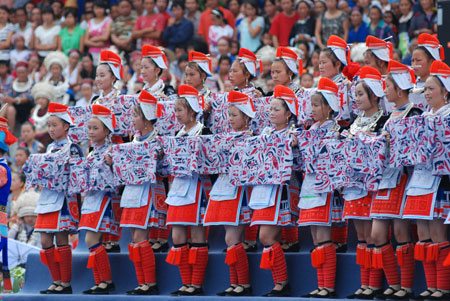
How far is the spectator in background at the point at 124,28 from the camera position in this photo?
1398cm

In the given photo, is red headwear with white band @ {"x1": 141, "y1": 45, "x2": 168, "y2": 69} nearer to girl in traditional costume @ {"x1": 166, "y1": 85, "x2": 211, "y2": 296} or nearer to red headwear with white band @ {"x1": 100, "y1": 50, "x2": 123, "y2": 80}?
red headwear with white band @ {"x1": 100, "y1": 50, "x2": 123, "y2": 80}

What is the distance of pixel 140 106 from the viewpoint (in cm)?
810

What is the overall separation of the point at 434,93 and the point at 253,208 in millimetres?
1814

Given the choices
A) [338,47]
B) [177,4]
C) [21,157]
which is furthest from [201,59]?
[177,4]

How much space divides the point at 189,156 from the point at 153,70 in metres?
1.53

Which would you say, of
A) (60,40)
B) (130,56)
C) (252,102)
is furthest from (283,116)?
(60,40)

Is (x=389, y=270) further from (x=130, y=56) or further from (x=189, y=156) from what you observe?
(x=130, y=56)

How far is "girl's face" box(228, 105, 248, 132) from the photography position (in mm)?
7664

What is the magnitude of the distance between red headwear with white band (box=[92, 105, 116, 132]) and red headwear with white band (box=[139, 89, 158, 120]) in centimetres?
38

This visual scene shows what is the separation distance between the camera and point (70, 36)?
14.5 metres

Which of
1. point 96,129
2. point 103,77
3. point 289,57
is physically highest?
point 289,57

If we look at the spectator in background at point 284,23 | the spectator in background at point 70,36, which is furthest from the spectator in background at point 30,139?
the spectator in background at point 284,23

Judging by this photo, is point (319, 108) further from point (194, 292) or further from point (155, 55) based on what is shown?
point (155, 55)

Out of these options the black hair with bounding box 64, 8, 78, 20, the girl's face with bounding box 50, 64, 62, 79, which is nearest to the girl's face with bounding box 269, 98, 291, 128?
the girl's face with bounding box 50, 64, 62, 79
